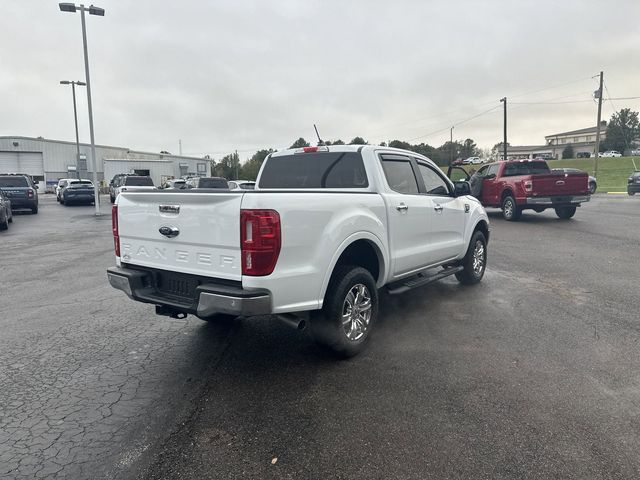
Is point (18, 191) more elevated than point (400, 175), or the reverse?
point (400, 175)

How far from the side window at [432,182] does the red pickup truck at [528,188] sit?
315 inches

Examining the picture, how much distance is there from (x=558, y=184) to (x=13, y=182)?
22.3 meters

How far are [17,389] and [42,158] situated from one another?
65142 mm

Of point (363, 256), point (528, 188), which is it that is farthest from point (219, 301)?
point (528, 188)

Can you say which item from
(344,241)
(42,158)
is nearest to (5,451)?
(344,241)

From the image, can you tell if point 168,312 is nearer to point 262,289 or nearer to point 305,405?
point 262,289

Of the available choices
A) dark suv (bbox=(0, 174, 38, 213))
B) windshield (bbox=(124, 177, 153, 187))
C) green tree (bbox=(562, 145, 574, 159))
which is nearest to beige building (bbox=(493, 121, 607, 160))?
green tree (bbox=(562, 145, 574, 159))

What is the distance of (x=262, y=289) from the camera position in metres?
3.29

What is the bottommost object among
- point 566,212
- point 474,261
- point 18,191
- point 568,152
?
point 474,261

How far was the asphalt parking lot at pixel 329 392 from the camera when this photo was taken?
265 cm

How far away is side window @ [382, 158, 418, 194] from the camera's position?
498cm

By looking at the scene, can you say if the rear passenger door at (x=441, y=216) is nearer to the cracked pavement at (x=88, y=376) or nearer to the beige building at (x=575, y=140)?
the cracked pavement at (x=88, y=376)

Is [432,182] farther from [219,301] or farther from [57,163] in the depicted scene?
[57,163]

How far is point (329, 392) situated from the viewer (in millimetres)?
3484
